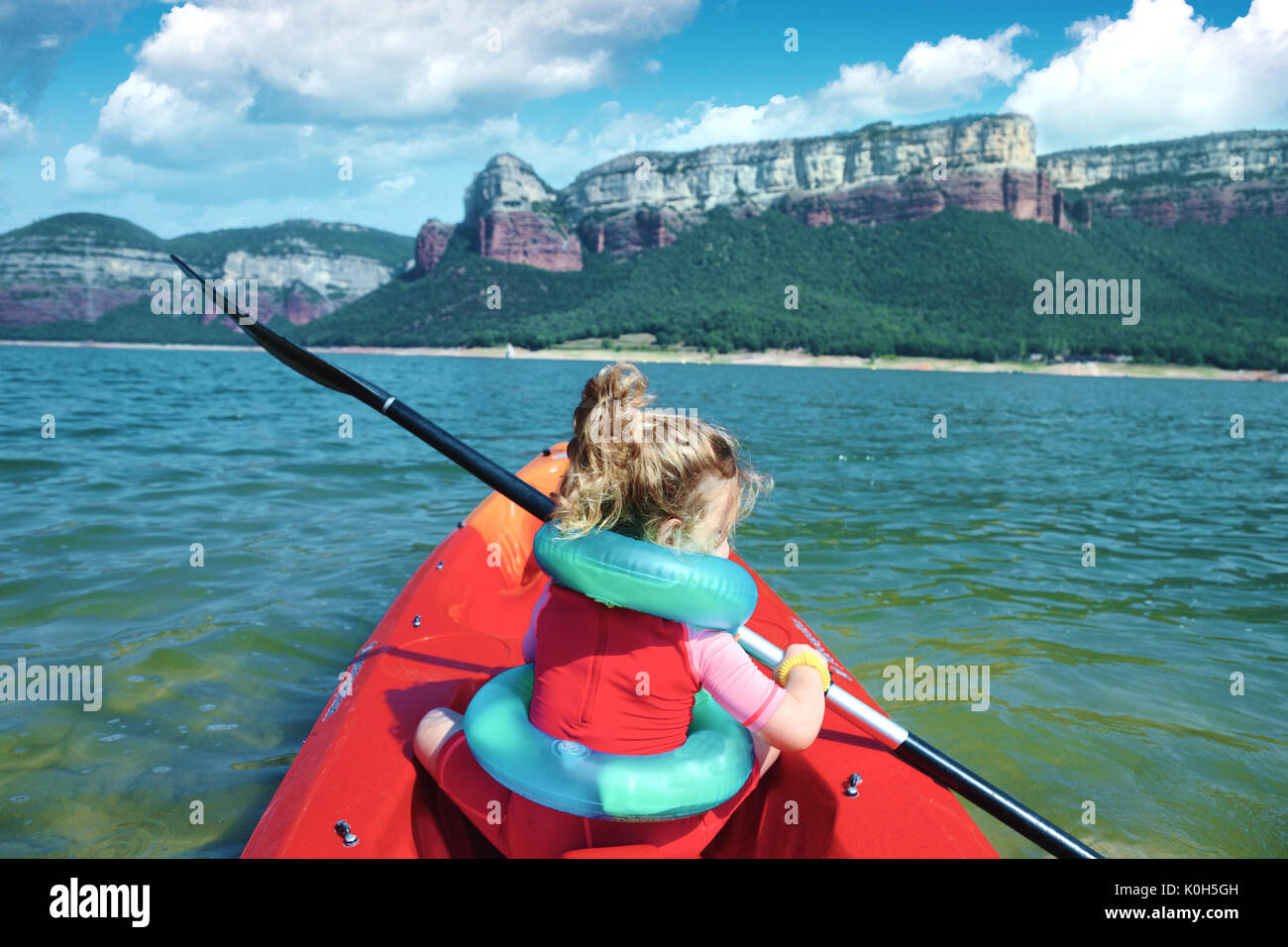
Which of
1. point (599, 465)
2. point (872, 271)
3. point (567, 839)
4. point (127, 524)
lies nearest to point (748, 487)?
point (599, 465)

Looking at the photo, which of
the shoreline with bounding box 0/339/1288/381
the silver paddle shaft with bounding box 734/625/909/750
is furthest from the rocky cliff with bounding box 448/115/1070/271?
the silver paddle shaft with bounding box 734/625/909/750

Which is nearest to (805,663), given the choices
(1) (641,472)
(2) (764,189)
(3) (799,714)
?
(3) (799,714)

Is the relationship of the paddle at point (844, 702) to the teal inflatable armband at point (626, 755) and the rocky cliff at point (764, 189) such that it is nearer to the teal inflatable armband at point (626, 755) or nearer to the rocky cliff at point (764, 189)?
the teal inflatable armband at point (626, 755)

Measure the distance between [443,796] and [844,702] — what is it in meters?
1.24

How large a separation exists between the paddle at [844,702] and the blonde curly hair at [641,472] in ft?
1.24

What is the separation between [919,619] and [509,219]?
116 meters

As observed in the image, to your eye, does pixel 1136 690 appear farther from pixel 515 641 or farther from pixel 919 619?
pixel 515 641

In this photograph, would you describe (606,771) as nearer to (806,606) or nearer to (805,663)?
(805,663)

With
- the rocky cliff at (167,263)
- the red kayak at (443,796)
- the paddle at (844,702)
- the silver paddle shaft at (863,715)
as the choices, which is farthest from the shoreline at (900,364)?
the rocky cliff at (167,263)

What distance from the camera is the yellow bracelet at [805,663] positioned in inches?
76.1

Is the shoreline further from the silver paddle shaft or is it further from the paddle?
the silver paddle shaft

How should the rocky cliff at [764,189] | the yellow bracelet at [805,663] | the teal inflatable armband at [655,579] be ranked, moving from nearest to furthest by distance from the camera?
the teal inflatable armband at [655,579]
the yellow bracelet at [805,663]
the rocky cliff at [764,189]

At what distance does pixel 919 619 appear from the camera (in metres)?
5.27

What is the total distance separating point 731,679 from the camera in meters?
1.75
